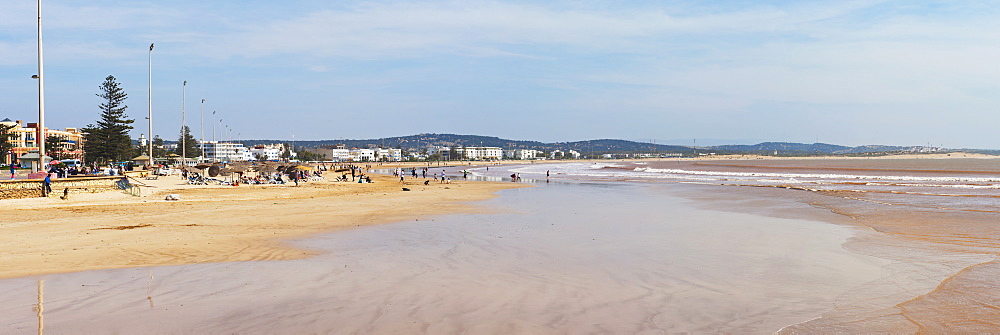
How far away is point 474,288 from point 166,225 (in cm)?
876

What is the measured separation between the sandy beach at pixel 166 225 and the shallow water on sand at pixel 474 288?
80cm

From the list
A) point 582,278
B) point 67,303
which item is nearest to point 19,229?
point 67,303

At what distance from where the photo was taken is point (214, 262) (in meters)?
9.16

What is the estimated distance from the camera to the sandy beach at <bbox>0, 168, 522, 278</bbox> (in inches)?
366

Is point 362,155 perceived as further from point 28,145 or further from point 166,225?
point 166,225

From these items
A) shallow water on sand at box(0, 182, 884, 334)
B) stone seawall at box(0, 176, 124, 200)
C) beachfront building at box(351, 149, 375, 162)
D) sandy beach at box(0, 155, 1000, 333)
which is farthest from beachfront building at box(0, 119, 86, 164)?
beachfront building at box(351, 149, 375, 162)

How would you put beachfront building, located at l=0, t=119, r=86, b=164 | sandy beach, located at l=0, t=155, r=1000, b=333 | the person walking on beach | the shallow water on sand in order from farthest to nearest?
1. beachfront building, located at l=0, t=119, r=86, b=164
2. the person walking on beach
3. sandy beach, located at l=0, t=155, r=1000, b=333
4. the shallow water on sand

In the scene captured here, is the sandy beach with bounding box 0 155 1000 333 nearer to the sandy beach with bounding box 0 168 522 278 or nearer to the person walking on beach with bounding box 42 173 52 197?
the sandy beach with bounding box 0 168 522 278

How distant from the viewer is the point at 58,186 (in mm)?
17891

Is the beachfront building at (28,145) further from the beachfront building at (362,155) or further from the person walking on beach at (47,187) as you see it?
the beachfront building at (362,155)

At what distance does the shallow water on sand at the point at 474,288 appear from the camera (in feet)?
19.7

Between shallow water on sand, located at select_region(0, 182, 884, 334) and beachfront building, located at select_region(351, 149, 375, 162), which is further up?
beachfront building, located at select_region(351, 149, 375, 162)

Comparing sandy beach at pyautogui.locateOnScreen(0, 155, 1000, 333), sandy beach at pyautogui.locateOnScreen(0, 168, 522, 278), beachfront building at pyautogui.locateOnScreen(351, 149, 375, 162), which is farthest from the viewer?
beachfront building at pyautogui.locateOnScreen(351, 149, 375, 162)

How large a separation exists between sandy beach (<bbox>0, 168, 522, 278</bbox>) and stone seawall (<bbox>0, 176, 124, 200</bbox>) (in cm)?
33
